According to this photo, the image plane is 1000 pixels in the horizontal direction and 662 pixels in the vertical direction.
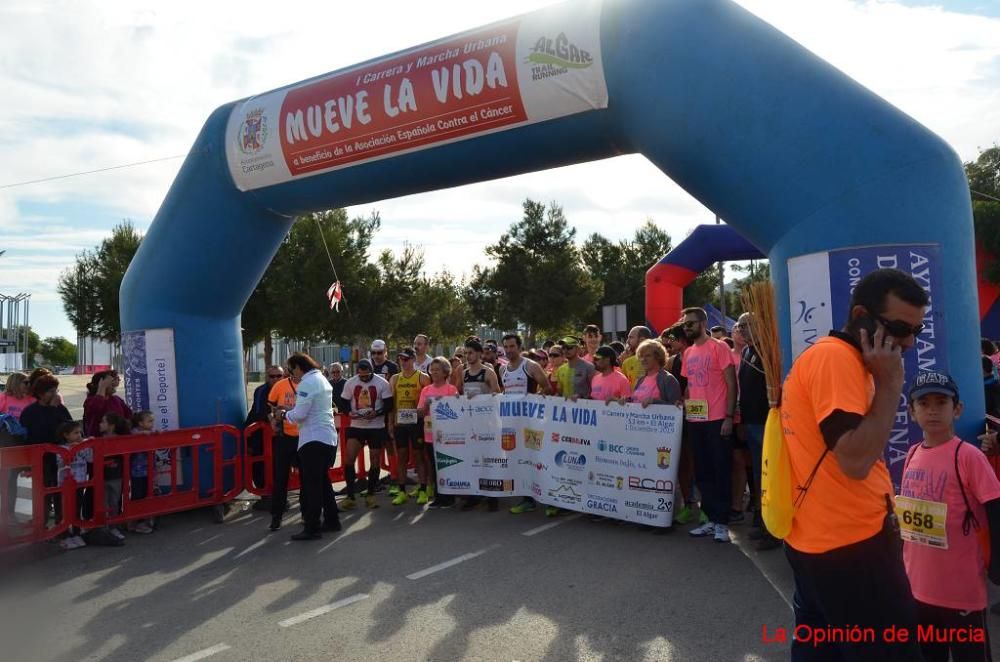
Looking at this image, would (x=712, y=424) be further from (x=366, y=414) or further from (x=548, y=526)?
(x=366, y=414)

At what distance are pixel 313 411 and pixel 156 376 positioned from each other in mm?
2831

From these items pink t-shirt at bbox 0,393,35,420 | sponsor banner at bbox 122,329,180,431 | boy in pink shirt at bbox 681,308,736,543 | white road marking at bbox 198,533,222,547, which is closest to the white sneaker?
boy in pink shirt at bbox 681,308,736,543

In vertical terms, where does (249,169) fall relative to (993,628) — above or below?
above

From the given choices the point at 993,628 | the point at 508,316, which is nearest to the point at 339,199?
the point at 993,628

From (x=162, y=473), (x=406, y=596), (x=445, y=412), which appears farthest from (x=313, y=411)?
(x=406, y=596)

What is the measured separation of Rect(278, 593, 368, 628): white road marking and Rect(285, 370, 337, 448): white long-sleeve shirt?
2149 mm

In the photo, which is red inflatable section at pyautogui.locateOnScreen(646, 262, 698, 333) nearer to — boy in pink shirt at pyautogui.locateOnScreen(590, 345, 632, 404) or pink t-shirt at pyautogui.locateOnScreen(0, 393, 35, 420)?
boy in pink shirt at pyautogui.locateOnScreen(590, 345, 632, 404)

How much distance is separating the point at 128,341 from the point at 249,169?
2.63m

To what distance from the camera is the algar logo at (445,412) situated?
28.0 ft

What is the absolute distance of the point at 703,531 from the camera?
6723mm

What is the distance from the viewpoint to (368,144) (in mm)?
7734

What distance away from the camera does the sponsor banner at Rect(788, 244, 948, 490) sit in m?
4.83

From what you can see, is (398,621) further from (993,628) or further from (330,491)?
(993,628)

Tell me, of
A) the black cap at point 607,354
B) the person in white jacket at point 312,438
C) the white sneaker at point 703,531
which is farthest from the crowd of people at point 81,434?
the white sneaker at point 703,531
